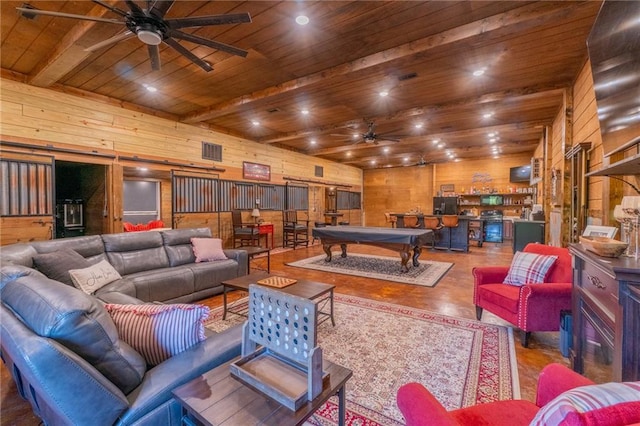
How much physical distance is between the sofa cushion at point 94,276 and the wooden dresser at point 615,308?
3927 mm

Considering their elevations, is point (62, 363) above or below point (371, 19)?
below

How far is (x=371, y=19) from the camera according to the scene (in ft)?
9.50

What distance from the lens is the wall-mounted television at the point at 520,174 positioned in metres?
9.47

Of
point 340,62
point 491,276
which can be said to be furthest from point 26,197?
→ point 491,276

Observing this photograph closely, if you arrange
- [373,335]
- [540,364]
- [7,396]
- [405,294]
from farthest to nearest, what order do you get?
[405,294] < [373,335] < [540,364] < [7,396]

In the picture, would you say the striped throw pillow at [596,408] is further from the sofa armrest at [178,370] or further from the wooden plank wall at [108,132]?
the wooden plank wall at [108,132]

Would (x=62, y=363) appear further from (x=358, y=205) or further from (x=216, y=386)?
(x=358, y=205)

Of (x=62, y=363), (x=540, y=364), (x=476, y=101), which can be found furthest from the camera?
(x=476, y=101)

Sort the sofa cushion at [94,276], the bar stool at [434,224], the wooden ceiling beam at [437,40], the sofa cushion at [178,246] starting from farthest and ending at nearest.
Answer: the bar stool at [434,224] < the sofa cushion at [178,246] < the sofa cushion at [94,276] < the wooden ceiling beam at [437,40]

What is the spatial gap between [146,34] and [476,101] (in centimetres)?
491

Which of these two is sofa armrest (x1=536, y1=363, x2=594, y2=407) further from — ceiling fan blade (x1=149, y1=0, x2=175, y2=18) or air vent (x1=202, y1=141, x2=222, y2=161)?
air vent (x1=202, y1=141, x2=222, y2=161)

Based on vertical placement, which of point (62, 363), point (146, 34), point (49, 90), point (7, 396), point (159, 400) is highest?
point (49, 90)

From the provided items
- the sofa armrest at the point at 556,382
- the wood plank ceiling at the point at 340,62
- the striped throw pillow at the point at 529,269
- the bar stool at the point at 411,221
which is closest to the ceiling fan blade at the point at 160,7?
the wood plank ceiling at the point at 340,62

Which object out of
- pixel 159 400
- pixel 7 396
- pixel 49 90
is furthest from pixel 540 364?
pixel 49 90
